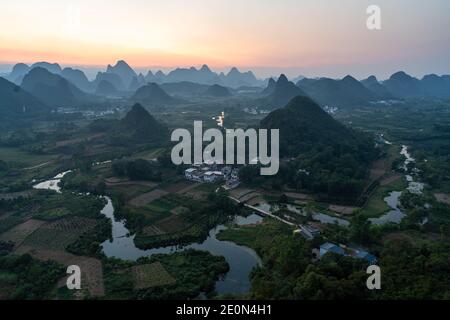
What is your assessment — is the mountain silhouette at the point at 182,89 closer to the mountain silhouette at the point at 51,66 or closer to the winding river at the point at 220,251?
the mountain silhouette at the point at 51,66

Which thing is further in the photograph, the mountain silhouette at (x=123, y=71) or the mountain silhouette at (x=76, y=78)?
the mountain silhouette at (x=123, y=71)

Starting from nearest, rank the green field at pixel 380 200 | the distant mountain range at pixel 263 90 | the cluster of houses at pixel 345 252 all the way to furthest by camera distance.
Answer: the cluster of houses at pixel 345 252 → the green field at pixel 380 200 → the distant mountain range at pixel 263 90

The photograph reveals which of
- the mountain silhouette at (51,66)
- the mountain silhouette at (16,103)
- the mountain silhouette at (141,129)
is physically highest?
the mountain silhouette at (51,66)

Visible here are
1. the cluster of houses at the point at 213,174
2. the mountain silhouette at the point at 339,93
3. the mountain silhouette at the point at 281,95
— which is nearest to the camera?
the cluster of houses at the point at 213,174

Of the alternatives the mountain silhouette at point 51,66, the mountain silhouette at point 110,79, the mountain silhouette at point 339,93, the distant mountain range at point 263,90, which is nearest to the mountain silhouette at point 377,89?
the distant mountain range at point 263,90

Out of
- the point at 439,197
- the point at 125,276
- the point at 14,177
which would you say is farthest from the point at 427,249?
the point at 14,177

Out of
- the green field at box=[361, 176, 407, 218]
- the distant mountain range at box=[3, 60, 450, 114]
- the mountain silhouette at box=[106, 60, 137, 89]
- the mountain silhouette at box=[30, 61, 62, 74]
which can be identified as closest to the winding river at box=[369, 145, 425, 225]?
the green field at box=[361, 176, 407, 218]
